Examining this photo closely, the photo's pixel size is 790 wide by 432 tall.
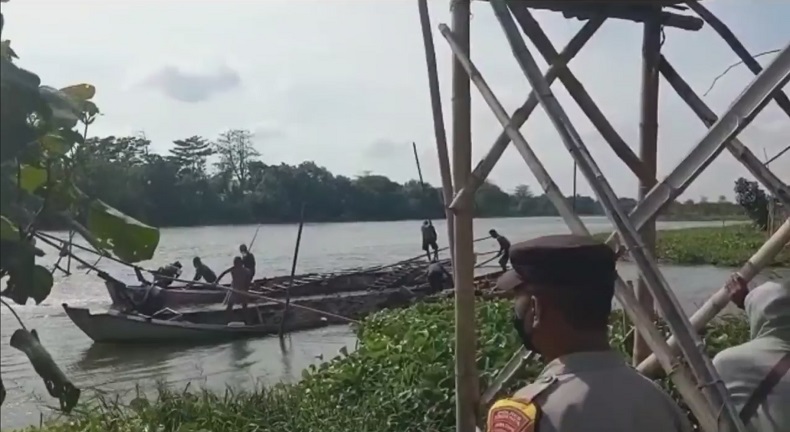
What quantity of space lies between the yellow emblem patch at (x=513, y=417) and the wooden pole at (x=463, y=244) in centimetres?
117

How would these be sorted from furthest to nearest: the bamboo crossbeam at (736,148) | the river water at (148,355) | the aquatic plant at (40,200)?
the river water at (148,355)
the bamboo crossbeam at (736,148)
the aquatic plant at (40,200)

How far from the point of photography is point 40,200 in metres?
1.69

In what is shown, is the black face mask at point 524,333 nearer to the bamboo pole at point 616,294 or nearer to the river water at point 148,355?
the bamboo pole at point 616,294

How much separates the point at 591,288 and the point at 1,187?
1.09 m

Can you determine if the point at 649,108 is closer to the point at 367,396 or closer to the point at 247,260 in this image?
the point at 367,396

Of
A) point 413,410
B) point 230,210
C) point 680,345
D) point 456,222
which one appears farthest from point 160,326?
point 230,210

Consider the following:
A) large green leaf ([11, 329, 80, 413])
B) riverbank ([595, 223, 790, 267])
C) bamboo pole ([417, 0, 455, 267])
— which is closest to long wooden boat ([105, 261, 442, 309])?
riverbank ([595, 223, 790, 267])

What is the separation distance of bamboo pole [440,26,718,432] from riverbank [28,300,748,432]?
1981 millimetres

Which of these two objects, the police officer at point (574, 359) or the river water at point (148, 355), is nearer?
the police officer at point (574, 359)

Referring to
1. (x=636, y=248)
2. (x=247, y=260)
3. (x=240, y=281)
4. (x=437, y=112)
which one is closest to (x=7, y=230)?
(x=636, y=248)

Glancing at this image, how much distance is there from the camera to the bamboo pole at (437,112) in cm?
306

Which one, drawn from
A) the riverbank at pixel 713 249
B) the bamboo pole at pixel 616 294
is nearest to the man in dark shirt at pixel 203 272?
the riverbank at pixel 713 249

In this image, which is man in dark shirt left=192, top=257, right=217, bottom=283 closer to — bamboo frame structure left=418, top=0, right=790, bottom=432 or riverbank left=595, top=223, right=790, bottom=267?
riverbank left=595, top=223, right=790, bottom=267

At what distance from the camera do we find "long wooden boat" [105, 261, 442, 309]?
15.9 meters
